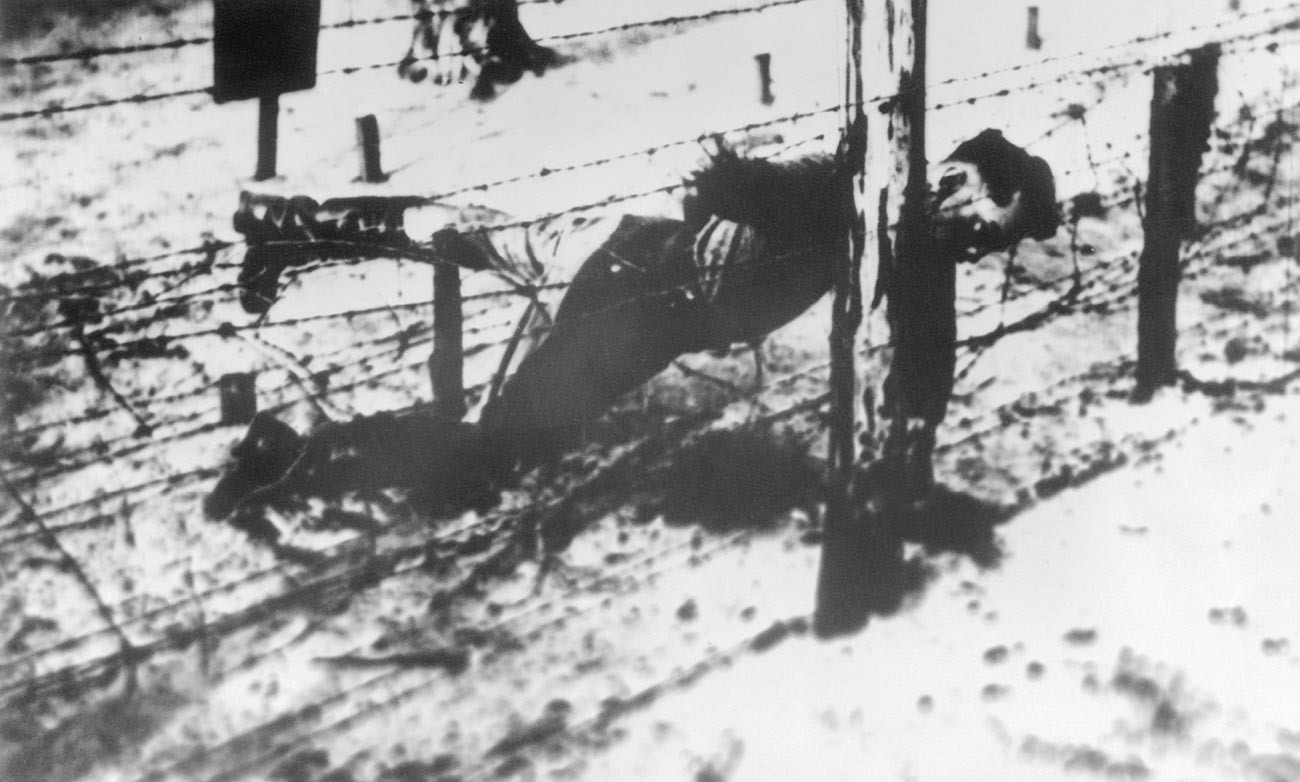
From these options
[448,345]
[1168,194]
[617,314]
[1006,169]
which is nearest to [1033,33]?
[1006,169]

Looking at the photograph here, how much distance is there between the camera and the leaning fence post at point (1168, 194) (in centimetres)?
474

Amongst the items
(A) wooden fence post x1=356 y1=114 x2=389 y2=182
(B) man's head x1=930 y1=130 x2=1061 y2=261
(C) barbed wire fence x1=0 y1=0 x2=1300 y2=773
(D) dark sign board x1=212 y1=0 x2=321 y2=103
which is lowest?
(C) barbed wire fence x1=0 y1=0 x2=1300 y2=773

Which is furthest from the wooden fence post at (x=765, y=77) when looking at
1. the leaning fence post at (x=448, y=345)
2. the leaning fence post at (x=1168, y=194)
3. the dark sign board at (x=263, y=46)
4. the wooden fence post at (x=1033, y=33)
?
the dark sign board at (x=263, y=46)

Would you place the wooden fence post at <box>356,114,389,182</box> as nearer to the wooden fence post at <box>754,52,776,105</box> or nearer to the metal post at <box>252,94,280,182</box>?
the metal post at <box>252,94,280,182</box>

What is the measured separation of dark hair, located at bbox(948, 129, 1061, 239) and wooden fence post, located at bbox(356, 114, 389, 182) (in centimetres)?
317

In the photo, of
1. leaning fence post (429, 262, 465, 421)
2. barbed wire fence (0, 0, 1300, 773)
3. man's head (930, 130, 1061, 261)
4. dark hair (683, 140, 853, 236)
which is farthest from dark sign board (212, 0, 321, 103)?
man's head (930, 130, 1061, 261)

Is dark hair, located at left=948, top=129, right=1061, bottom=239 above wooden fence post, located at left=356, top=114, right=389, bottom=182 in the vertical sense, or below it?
below

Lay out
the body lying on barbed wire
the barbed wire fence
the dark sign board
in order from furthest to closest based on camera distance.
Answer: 1. the body lying on barbed wire
2. the barbed wire fence
3. the dark sign board

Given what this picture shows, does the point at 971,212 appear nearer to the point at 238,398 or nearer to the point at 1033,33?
the point at 1033,33

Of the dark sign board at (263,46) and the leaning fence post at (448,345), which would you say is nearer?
the dark sign board at (263,46)

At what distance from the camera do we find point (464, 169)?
242 inches

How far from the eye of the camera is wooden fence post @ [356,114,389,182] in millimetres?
6223

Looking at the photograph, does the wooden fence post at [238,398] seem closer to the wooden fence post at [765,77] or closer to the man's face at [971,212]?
the man's face at [971,212]

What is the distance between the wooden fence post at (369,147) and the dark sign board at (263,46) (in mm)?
2773
